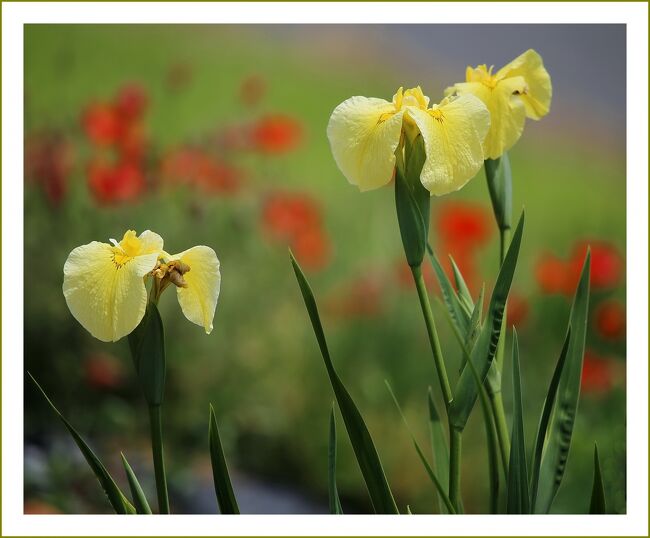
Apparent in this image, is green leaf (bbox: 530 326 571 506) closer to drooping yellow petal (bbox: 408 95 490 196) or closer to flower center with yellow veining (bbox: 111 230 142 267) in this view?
drooping yellow petal (bbox: 408 95 490 196)

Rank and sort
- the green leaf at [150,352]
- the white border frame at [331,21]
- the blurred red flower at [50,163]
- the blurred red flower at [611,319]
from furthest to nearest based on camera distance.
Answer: the blurred red flower at [50,163] < the blurred red flower at [611,319] < the white border frame at [331,21] < the green leaf at [150,352]

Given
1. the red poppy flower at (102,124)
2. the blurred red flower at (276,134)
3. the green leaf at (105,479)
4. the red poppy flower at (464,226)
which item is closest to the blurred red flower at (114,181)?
the red poppy flower at (102,124)

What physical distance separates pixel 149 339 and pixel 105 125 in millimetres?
1086

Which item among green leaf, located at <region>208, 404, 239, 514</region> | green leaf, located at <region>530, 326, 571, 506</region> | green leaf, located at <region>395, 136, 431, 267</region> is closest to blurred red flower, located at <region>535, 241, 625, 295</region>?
green leaf, located at <region>530, 326, 571, 506</region>

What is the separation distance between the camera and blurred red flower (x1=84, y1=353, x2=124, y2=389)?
1.63m

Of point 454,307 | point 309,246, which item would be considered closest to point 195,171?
point 309,246

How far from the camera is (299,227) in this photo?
1.74m

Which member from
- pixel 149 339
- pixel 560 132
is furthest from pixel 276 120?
pixel 149 339

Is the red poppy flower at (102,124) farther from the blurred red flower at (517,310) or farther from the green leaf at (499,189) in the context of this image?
the green leaf at (499,189)

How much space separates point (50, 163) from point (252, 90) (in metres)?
0.47

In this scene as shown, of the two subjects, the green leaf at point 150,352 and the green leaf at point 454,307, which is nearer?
the green leaf at point 150,352

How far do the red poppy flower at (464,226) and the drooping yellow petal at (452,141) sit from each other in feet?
3.03

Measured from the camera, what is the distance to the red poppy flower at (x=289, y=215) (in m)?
1.75

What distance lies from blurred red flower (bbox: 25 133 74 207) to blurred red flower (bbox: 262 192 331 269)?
44cm
